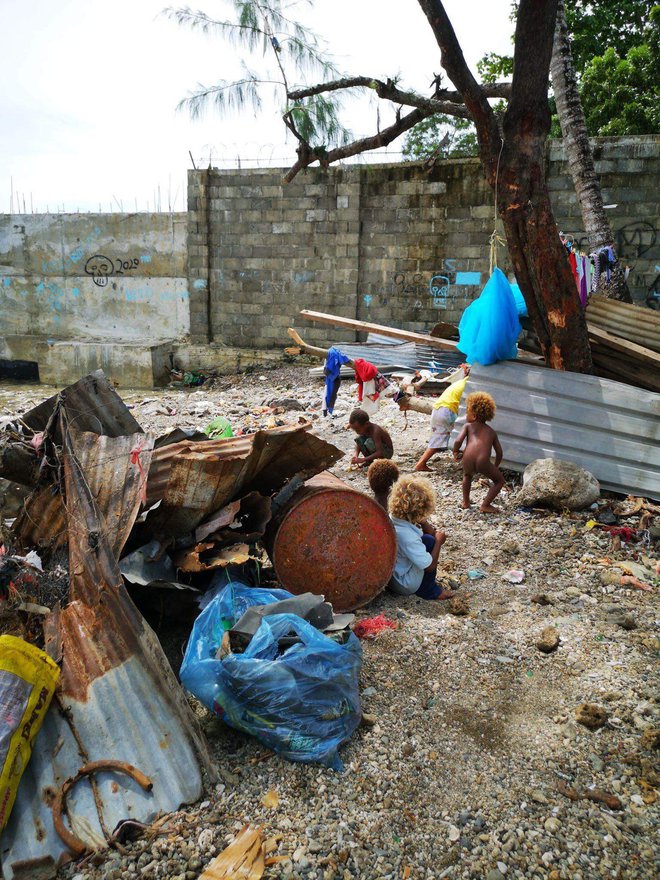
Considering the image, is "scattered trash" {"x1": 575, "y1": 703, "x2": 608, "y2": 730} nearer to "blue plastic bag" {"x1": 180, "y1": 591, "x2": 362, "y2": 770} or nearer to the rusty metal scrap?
"blue plastic bag" {"x1": 180, "y1": 591, "x2": 362, "y2": 770}

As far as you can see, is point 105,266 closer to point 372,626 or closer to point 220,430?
point 220,430

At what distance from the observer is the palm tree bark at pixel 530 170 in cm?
459

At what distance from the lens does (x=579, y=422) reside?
510cm

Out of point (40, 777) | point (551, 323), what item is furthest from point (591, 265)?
point (40, 777)

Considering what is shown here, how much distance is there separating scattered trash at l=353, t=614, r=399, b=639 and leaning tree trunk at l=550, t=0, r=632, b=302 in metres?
5.56

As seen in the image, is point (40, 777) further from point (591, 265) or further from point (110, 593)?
point (591, 265)

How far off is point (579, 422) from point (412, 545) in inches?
91.8

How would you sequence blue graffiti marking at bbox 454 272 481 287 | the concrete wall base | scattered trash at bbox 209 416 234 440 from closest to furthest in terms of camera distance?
scattered trash at bbox 209 416 234 440
blue graffiti marking at bbox 454 272 481 287
the concrete wall base

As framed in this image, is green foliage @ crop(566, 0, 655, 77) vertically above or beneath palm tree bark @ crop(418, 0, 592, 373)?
above

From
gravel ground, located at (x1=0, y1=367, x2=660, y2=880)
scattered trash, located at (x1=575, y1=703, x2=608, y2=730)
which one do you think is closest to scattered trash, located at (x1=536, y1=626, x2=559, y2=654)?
gravel ground, located at (x1=0, y1=367, x2=660, y2=880)

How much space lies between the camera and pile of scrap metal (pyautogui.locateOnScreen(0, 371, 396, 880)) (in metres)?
2.08

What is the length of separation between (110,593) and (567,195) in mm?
9229

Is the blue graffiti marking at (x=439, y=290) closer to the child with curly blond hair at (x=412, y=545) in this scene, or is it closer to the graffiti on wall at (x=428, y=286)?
the graffiti on wall at (x=428, y=286)

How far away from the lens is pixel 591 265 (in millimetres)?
7055
